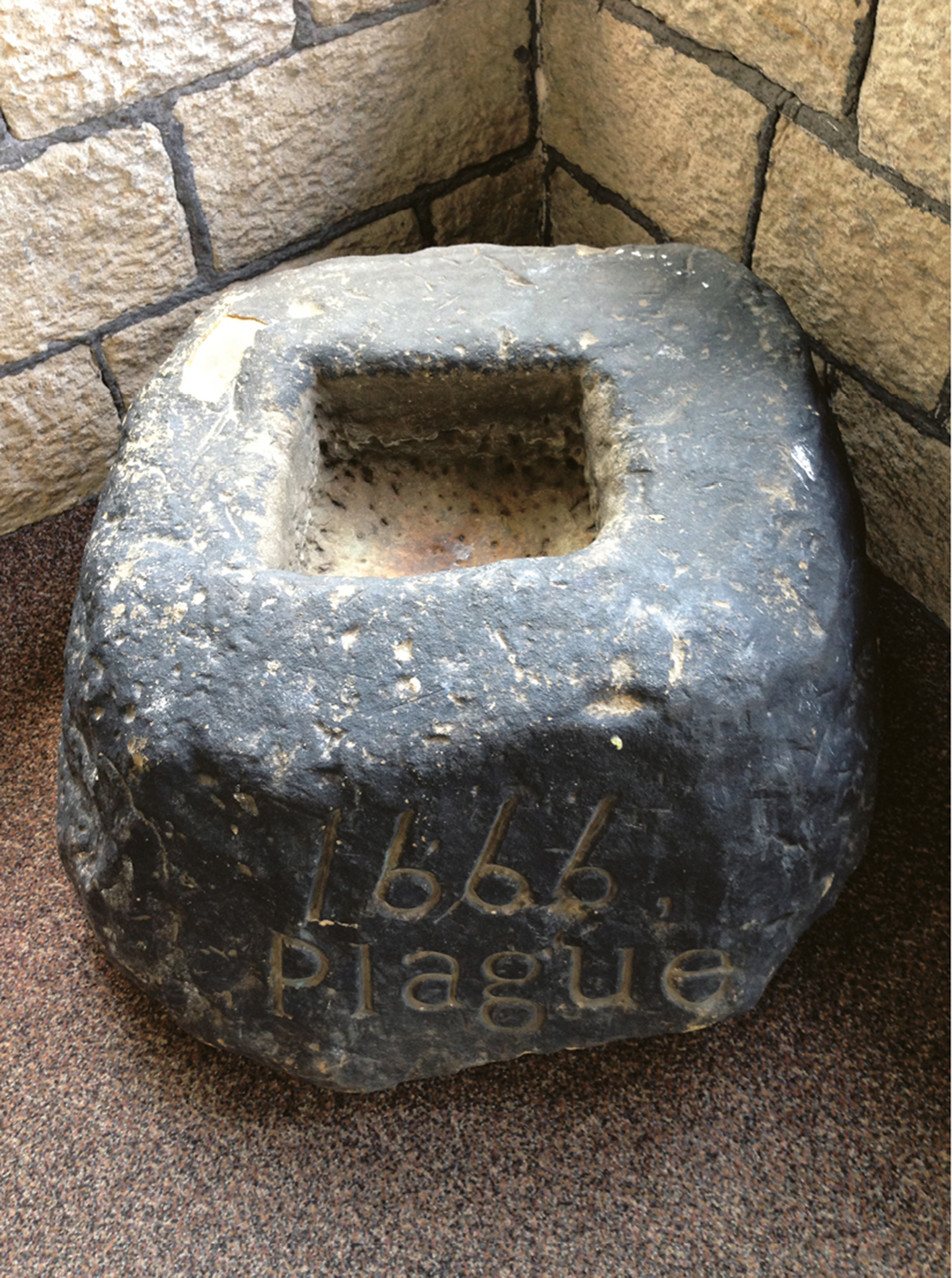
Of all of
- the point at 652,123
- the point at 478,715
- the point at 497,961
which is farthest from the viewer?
the point at 652,123

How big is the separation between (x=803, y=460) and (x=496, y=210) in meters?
1.24

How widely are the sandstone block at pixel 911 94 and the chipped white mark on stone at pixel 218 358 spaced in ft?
2.98

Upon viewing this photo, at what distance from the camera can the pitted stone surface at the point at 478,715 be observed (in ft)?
4.01

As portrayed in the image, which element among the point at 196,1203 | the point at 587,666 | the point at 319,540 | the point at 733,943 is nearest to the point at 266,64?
the point at 319,540

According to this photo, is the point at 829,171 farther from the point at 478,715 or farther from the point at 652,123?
the point at 478,715

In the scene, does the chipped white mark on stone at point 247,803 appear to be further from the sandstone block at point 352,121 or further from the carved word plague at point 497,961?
the sandstone block at point 352,121

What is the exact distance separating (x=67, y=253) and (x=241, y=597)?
93 centimetres

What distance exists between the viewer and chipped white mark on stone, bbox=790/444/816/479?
1.40 metres

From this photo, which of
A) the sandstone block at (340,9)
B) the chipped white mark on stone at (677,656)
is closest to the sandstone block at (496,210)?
the sandstone block at (340,9)

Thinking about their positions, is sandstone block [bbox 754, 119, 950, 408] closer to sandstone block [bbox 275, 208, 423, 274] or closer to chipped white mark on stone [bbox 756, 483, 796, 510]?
chipped white mark on stone [bbox 756, 483, 796, 510]

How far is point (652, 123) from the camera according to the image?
201 centimetres

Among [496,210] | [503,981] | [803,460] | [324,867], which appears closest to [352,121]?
[496,210]

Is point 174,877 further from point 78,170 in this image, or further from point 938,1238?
point 78,170

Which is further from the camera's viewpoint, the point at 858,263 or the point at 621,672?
the point at 858,263
